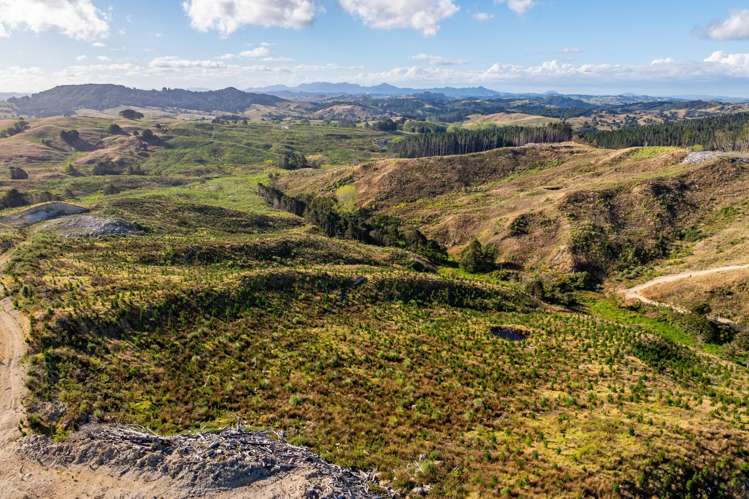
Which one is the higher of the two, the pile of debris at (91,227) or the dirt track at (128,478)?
the pile of debris at (91,227)

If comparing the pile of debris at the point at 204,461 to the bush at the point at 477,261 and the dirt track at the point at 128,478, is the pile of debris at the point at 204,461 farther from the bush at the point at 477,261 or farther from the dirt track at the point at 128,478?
the bush at the point at 477,261

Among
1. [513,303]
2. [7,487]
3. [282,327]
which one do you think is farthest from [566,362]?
[7,487]

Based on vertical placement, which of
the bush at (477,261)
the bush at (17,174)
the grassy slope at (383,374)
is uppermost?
the bush at (17,174)

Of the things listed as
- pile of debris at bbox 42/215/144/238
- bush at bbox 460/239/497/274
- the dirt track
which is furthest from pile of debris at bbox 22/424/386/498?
bush at bbox 460/239/497/274

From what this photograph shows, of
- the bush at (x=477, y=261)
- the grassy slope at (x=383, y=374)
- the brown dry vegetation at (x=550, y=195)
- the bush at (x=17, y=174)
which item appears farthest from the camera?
the bush at (x=17, y=174)

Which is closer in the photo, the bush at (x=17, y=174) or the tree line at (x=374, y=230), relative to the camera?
the tree line at (x=374, y=230)

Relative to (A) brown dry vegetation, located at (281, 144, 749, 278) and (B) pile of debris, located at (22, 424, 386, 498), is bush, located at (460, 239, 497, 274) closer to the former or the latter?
(A) brown dry vegetation, located at (281, 144, 749, 278)

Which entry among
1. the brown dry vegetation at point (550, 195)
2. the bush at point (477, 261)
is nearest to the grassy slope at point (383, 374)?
Answer: the bush at point (477, 261)

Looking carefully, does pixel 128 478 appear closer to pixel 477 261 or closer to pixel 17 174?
pixel 477 261
